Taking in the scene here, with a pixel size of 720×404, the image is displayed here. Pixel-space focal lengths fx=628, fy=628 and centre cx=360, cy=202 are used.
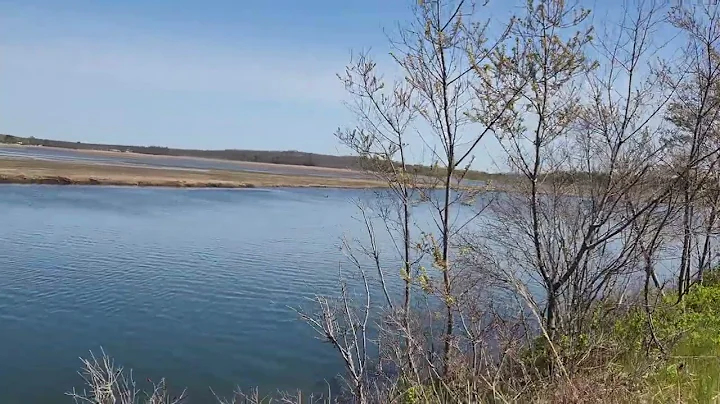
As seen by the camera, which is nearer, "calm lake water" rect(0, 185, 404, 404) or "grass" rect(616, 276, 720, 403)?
"grass" rect(616, 276, 720, 403)

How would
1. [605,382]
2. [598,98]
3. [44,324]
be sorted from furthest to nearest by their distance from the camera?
1. [44,324]
2. [598,98]
3. [605,382]

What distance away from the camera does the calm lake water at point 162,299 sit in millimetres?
13109

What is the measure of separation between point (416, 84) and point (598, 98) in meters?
3.22

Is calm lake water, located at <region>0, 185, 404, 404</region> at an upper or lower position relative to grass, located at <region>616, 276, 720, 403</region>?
lower

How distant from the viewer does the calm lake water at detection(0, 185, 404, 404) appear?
1311cm

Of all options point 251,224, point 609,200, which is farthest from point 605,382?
point 251,224

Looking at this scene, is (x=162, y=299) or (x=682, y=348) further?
(x=162, y=299)

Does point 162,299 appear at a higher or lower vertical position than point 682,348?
lower

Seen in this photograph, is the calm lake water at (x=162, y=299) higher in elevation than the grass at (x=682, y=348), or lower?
lower

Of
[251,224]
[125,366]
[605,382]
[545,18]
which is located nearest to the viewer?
[605,382]

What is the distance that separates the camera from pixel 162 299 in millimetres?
17297

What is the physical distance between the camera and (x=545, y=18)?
10.2 metres

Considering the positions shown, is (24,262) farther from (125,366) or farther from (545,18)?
(545,18)

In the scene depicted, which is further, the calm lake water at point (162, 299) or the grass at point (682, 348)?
the calm lake water at point (162, 299)
